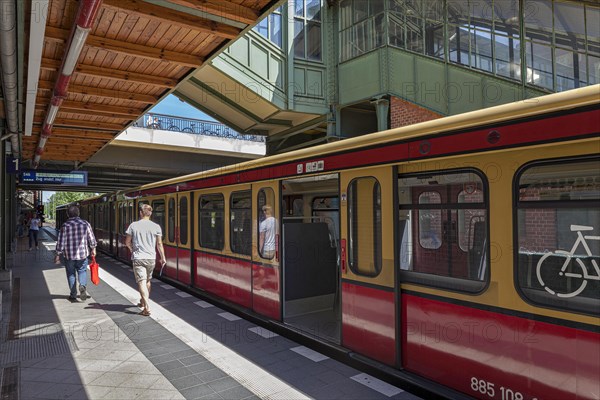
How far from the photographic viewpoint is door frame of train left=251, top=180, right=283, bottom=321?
5646 mm

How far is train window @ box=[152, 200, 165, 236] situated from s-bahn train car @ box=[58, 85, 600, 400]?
4879 mm

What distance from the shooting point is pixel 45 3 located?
338 cm

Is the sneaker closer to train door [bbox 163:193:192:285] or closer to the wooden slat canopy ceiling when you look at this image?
train door [bbox 163:193:192:285]

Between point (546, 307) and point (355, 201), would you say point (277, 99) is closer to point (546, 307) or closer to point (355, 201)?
point (355, 201)

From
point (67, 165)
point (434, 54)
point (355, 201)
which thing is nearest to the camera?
point (355, 201)

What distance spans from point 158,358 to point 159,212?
18.8ft

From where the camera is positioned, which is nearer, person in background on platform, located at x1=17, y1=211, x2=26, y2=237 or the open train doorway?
the open train doorway

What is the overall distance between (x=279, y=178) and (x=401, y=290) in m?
2.32

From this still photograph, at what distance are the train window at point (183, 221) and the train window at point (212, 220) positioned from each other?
755 mm

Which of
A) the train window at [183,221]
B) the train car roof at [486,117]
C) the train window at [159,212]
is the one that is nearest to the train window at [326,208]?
the train car roof at [486,117]

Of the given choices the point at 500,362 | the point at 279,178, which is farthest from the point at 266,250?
the point at 500,362

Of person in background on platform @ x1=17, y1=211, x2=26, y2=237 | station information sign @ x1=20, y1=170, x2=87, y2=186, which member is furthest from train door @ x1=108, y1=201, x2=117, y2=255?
person in background on platform @ x1=17, y1=211, x2=26, y2=237

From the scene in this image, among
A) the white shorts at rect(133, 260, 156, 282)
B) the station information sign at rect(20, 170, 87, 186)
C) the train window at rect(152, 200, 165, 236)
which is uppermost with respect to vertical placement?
the station information sign at rect(20, 170, 87, 186)

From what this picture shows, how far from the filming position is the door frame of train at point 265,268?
18.5 ft
